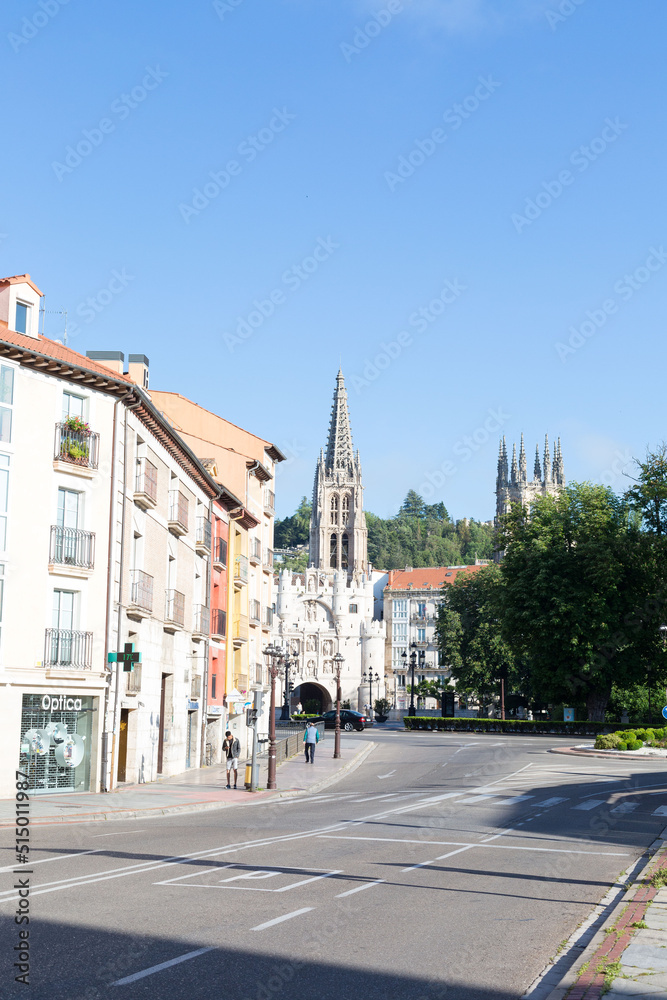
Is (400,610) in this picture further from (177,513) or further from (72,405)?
(72,405)

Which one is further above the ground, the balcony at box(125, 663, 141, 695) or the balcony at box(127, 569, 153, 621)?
the balcony at box(127, 569, 153, 621)

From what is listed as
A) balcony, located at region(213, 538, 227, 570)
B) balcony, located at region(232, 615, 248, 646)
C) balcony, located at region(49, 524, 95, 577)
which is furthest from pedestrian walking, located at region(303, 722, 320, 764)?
balcony, located at region(49, 524, 95, 577)

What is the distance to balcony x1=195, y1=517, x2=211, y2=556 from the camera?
1603 inches

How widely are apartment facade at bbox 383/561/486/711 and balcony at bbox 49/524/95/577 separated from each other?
123 meters

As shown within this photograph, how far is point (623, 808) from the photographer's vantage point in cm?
2522

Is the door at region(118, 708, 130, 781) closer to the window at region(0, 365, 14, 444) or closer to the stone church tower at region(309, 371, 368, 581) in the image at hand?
the window at region(0, 365, 14, 444)

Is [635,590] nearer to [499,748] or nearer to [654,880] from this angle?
[499,748]

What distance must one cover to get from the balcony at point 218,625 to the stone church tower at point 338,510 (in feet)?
367

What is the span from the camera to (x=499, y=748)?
52.2m

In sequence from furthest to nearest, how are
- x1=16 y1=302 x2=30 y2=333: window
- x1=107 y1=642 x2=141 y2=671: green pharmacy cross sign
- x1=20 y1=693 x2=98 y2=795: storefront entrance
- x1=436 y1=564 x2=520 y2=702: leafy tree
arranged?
x1=436 y1=564 x2=520 y2=702: leafy tree
x1=16 y1=302 x2=30 y2=333: window
x1=107 y1=642 x2=141 y2=671: green pharmacy cross sign
x1=20 y1=693 x2=98 y2=795: storefront entrance

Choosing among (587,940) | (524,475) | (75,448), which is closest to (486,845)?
(587,940)

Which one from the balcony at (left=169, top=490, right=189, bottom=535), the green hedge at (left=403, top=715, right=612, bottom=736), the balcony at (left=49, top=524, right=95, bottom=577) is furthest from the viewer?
the green hedge at (left=403, top=715, right=612, bottom=736)

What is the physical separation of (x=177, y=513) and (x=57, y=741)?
11.2m

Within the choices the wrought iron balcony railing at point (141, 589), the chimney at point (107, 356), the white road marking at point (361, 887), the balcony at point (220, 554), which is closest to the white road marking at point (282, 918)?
the white road marking at point (361, 887)
